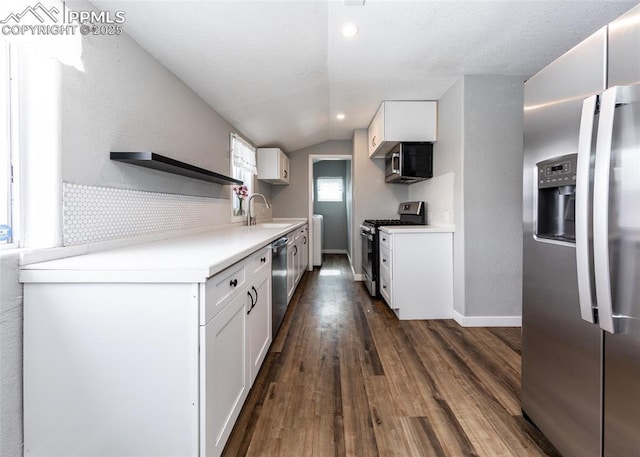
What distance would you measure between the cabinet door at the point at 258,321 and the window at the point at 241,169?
1.87m

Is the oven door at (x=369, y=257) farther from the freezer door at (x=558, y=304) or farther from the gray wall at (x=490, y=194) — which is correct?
the freezer door at (x=558, y=304)

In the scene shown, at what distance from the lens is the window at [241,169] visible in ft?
11.9

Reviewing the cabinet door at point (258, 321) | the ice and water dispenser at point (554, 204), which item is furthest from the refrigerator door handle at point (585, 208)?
the cabinet door at point (258, 321)

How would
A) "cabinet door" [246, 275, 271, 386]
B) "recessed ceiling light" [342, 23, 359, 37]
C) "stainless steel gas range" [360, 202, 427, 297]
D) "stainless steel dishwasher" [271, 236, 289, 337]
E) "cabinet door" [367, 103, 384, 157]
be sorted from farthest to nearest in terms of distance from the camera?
1. "stainless steel gas range" [360, 202, 427, 297]
2. "cabinet door" [367, 103, 384, 157]
3. "stainless steel dishwasher" [271, 236, 289, 337]
4. "recessed ceiling light" [342, 23, 359, 37]
5. "cabinet door" [246, 275, 271, 386]

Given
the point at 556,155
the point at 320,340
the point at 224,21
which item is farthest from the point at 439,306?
the point at 224,21

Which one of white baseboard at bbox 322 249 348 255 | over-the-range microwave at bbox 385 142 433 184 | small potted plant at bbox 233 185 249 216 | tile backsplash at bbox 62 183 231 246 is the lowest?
white baseboard at bbox 322 249 348 255

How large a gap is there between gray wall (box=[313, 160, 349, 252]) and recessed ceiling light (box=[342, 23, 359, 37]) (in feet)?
18.8

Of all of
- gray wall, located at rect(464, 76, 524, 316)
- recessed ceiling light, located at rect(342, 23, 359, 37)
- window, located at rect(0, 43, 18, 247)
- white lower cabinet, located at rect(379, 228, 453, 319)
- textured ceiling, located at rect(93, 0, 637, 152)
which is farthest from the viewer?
white lower cabinet, located at rect(379, 228, 453, 319)

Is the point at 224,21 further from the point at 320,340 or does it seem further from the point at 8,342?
the point at 320,340

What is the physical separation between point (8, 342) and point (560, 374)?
200cm

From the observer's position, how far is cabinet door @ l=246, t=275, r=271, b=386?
1626 mm

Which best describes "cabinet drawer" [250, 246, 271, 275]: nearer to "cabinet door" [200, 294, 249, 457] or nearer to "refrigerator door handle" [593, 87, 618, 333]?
"cabinet door" [200, 294, 249, 457]

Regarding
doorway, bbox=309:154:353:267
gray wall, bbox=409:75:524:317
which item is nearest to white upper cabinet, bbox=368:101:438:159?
gray wall, bbox=409:75:524:317

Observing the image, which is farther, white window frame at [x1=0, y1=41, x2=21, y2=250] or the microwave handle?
the microwave handle
